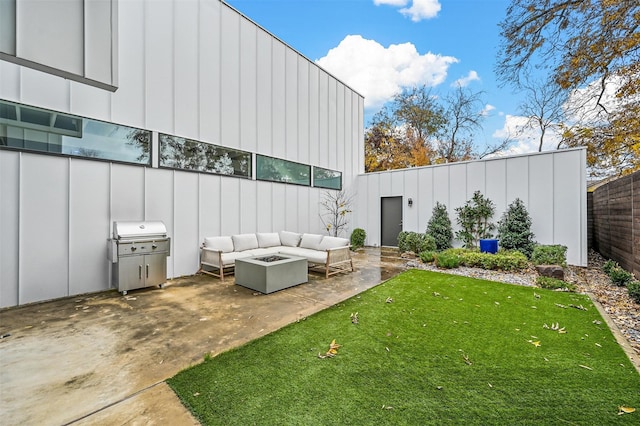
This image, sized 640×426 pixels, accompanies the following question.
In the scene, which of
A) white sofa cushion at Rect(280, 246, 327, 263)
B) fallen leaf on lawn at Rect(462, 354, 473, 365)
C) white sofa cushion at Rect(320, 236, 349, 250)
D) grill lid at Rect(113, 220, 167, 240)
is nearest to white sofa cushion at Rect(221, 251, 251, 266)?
white sofa cushion at Rect(280, 246, 327, 263)

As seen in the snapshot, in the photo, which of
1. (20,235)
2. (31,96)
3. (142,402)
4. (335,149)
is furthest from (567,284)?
(31,96)

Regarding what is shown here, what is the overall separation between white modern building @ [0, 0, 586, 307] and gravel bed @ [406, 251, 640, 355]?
1.37 m

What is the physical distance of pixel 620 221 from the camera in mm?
5719

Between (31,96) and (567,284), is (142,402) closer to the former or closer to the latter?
(31,96)

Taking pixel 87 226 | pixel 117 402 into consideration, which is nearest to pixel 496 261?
pixel 117 402

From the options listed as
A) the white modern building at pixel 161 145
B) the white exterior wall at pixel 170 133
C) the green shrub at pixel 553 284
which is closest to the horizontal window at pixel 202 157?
the white modern building at pixel 161 145

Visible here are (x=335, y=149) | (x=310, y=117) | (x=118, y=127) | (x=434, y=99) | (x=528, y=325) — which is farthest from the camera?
(x=434, y=99)

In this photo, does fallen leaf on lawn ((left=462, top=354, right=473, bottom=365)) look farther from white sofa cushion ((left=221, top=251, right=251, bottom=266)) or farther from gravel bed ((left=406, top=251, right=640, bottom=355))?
white sofa cushion ((left=221, top=251, right=251, bottom=266))

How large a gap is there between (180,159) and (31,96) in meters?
2.34

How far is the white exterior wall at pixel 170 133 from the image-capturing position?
4102 millimetres

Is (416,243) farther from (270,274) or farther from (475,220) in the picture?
(270,274)

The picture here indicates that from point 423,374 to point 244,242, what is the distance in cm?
511

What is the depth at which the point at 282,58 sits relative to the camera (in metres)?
8.26

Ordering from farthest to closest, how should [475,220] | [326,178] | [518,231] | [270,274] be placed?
1. [326,178]
2. [475,220]
3. [518,231]
4. [270,274]
